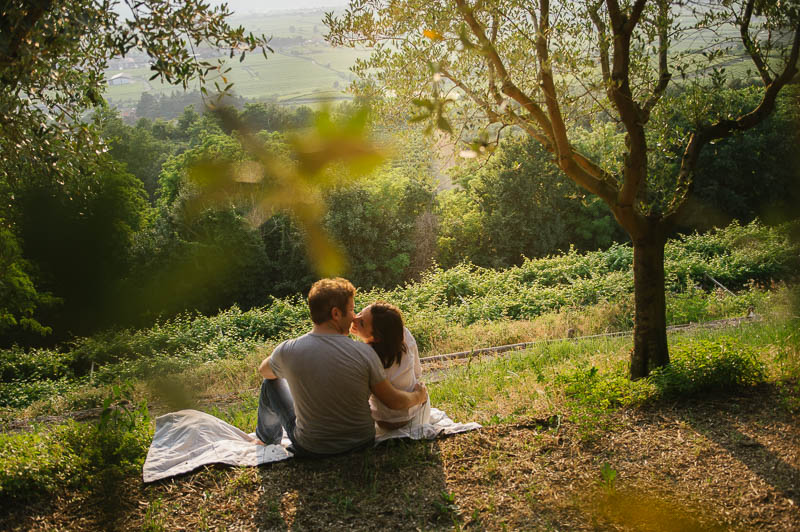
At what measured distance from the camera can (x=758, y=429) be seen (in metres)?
4.14

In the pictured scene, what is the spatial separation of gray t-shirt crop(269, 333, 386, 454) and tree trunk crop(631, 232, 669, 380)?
2674mm

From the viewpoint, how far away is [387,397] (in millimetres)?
4250

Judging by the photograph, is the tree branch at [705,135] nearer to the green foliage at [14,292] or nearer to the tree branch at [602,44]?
the tree branch at [602,44]

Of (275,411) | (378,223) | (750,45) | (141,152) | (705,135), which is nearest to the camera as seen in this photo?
(275,411)

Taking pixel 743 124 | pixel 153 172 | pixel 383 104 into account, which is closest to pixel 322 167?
pixel 153 172

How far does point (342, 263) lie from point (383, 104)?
27.2m

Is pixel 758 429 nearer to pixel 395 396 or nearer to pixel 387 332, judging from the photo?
pixel 395 396

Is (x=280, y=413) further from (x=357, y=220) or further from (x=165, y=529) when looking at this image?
(x=357, y=220)

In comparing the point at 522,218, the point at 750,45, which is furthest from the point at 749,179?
the point at 750,45

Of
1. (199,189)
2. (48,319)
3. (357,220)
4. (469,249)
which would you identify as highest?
(199,189)

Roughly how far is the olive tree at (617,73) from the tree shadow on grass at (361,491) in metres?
2.46

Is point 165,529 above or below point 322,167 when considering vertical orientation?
below

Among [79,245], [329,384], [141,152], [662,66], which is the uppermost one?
[141,152]

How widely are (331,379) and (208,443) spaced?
1.27 metres
